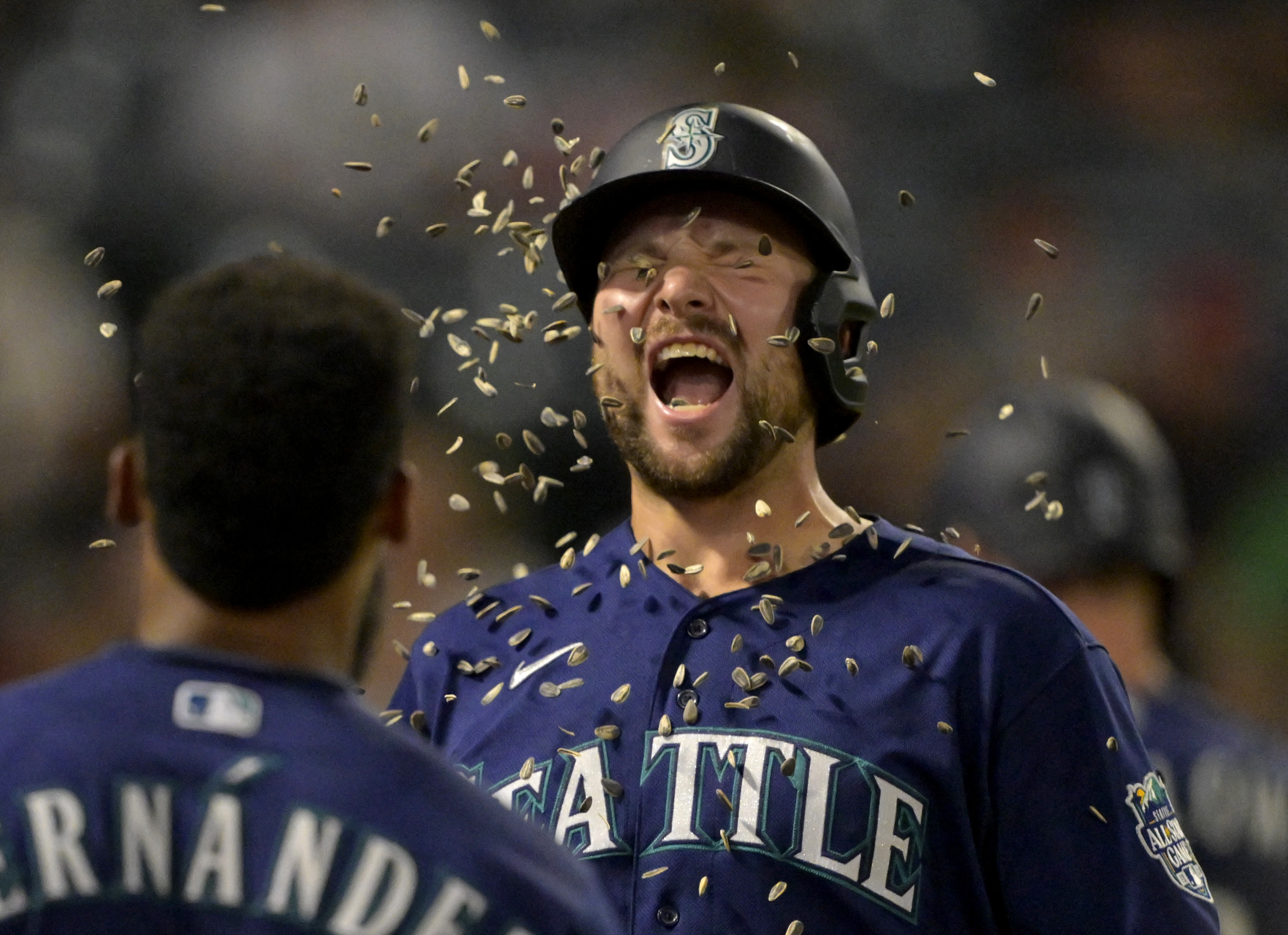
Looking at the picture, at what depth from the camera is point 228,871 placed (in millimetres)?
1699

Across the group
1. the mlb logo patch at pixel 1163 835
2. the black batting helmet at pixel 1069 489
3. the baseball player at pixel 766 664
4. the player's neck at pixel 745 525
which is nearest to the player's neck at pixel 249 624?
the baseball player at pixel 766 664

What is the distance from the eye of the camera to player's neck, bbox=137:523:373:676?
1.86m

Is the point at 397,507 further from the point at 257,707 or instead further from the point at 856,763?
the point at 856,763

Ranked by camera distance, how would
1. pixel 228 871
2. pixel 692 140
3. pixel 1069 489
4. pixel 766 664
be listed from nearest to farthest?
pixel 228 871, pixel 766 664, pixel 692 140, pixel 1069 489

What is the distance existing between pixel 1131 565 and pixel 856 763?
2.73 meters

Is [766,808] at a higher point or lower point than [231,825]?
lower

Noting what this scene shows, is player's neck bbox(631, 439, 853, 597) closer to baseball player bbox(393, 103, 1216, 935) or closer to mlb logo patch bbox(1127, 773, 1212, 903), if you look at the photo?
baseball player bbox(393, 103, 1216, 935)

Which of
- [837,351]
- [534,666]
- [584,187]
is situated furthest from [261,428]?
[584,187]

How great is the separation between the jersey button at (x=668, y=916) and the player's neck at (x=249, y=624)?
1.17 meters

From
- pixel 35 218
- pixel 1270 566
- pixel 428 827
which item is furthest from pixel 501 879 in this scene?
pixel 1270 566

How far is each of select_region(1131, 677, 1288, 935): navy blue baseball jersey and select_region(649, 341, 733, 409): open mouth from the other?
2021 mm

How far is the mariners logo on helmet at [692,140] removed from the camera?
3.36 meters

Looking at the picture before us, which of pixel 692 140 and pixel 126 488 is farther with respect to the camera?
pixel 692 140

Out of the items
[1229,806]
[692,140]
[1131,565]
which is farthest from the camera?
[1131,565]
